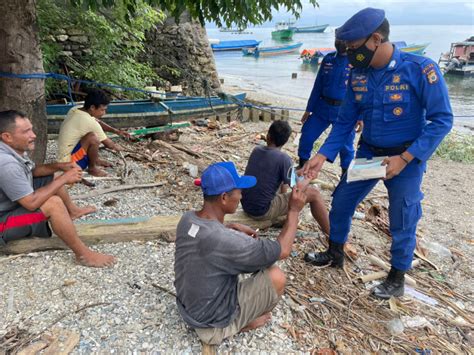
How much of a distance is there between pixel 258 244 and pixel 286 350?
92 centimetres

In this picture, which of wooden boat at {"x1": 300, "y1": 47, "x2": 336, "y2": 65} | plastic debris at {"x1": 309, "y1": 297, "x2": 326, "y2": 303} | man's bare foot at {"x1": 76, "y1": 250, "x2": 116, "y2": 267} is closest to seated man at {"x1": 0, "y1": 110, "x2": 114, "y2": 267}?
man's bare foot at {"x1": 76, "y1": 250, "x2": 116, "y2": 267}

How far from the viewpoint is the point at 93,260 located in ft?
11.3

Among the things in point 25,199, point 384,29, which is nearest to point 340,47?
point 384,29

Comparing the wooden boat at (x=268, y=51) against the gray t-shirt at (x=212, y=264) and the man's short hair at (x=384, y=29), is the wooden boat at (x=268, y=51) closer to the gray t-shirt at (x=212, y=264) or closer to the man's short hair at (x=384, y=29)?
the man's short hair at (x=384, y=29)

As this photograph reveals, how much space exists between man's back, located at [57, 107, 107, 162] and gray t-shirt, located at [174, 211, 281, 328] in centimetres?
345

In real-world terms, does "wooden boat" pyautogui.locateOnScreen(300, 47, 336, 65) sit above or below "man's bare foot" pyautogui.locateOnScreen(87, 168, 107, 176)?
above

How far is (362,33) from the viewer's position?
2.89 metres

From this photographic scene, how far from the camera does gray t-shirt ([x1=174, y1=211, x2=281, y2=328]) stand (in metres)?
2.36

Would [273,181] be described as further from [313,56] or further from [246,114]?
[313,56]

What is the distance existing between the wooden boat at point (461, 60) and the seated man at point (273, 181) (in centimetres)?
3369

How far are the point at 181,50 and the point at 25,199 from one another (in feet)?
32.8

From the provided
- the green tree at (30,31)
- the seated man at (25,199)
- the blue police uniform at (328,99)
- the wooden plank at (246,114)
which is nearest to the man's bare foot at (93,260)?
the seated man at (25,199)

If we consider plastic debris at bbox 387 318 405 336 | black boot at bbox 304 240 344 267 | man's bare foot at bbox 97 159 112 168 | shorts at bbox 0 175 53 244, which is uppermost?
shorts at bbox 0 175 53 244

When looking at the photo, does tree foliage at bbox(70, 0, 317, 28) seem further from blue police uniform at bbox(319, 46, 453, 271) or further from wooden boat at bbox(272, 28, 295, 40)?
wooden boat at bbox(272, 28, 295, 40)
